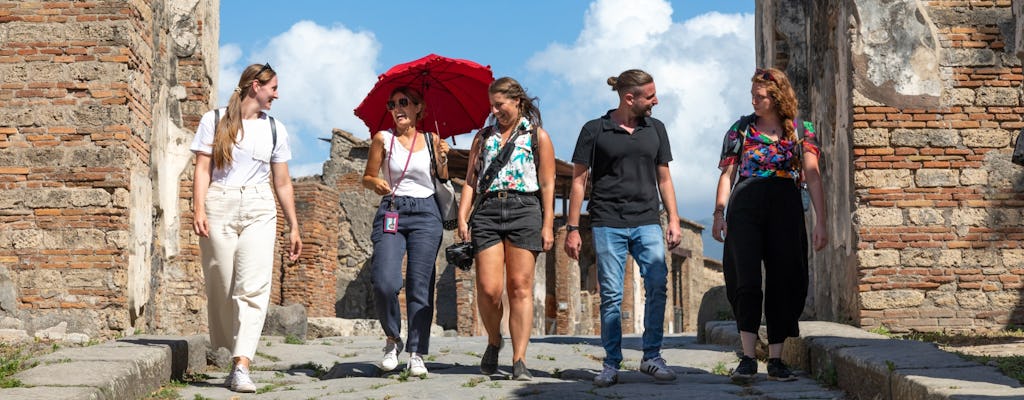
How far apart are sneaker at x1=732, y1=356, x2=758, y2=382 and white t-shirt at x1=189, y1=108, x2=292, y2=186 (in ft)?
9.00

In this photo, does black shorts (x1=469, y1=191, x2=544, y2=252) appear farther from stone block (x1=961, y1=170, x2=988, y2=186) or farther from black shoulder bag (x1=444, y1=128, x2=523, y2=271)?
stone block (x1=961, y1=170, x2=988, y2=186)

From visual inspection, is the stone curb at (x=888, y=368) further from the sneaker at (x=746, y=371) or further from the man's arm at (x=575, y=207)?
the man's arm at (x=575, y=207)

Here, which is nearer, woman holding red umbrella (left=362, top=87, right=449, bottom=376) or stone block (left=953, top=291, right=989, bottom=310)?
woman holding red umbrella (left=362, top=87, right=449, bottom=376)

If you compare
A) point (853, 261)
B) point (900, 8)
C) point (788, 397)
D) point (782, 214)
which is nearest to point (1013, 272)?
point (853, 261)

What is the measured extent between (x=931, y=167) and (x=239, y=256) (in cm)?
570

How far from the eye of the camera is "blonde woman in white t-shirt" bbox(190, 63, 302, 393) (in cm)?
627

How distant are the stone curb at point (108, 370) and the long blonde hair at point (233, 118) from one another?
107 centimetres

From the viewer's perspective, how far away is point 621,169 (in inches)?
262

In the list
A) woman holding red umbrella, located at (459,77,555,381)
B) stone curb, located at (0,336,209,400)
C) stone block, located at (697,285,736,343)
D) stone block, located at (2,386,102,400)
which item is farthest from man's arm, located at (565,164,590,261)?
stone block, located at (697,285,736,343)

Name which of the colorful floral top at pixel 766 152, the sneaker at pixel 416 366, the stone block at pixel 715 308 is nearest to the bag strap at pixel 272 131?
the sneaker at pixel 416 366

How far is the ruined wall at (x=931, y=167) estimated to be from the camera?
9.39 meters

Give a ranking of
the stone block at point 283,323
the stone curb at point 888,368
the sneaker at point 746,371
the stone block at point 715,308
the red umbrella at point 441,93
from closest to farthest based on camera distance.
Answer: the stone curb at point 888,368, the sneaker at point 746,371, the red umbrella at point 441,93, the stone block at point 283,323, the stone block at point 715,308

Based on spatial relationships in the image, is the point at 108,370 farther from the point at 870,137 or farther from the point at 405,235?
the point at 870,137

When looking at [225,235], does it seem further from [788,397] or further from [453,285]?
[453,285]
